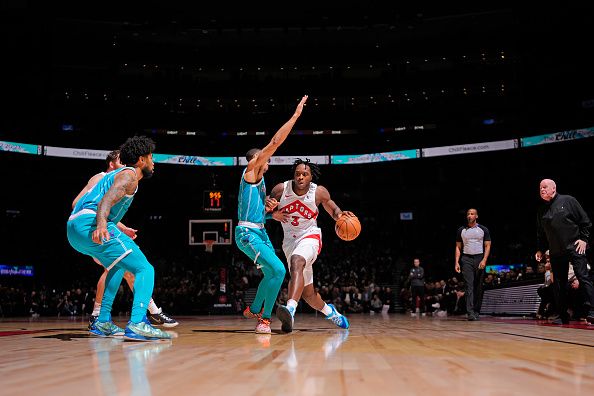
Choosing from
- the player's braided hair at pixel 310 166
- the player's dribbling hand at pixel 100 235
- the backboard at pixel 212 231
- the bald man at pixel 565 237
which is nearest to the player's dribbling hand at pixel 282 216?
the player's braided hair at pixel 310 166

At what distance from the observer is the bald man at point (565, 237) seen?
→ 6426 millimetres

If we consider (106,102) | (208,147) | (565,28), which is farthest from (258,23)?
(565,28)

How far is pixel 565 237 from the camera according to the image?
6.52m

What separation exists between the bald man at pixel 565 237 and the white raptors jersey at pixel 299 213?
2.84 m

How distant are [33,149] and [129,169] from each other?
21.8 m

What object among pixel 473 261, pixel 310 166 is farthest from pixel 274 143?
pixel 473 261

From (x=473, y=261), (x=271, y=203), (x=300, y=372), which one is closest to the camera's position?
(x=300, y=372)

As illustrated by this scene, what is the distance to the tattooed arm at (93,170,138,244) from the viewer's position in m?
3.82

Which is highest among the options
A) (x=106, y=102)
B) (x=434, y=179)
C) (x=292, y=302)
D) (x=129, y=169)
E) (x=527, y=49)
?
(x=527, y=49)

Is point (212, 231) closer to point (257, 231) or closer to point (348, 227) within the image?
point (257, 231)

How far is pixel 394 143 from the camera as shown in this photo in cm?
2798

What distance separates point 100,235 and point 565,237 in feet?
17.0

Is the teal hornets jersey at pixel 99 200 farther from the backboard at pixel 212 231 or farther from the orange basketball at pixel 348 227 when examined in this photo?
the backboard at pixel 212 231

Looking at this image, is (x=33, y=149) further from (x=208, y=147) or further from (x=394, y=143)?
(x=394, y=143)
